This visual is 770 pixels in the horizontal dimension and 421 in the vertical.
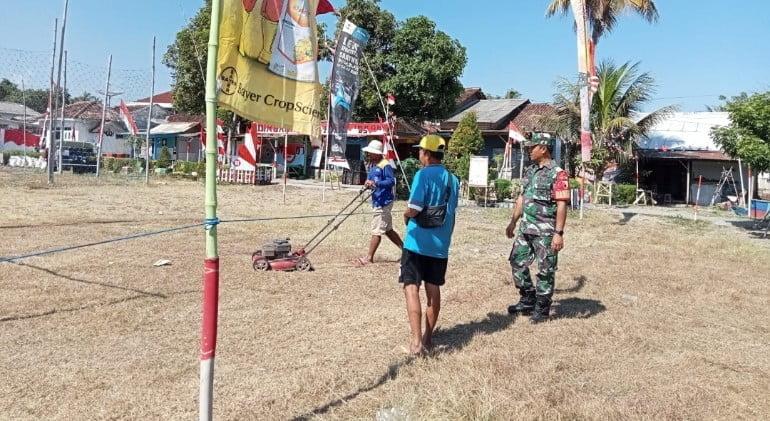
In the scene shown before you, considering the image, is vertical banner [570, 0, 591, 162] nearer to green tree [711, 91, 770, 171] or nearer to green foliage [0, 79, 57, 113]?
green tree [711, 91, 770, 171]

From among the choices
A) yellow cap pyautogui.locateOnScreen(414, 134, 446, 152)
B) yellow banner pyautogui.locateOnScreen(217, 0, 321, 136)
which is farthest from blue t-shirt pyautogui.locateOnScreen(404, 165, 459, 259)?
yellow banner pyautogui.locateOnScreen(217, 0, 321, 136)

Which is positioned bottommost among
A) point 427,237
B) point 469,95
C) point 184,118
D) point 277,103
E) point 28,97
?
point 427,237

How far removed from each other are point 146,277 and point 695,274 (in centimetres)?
708

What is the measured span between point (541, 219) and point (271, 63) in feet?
10.0

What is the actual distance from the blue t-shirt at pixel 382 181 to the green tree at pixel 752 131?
8.45m

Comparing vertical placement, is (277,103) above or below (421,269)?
above

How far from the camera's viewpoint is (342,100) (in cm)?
1320

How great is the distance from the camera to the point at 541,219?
209 inches

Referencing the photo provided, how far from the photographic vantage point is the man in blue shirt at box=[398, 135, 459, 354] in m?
4.25

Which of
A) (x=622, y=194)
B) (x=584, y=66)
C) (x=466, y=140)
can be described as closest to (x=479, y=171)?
(x=584, y=66)

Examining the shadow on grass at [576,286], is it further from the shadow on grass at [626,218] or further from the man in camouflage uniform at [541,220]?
the shadow on grass at [626,218]

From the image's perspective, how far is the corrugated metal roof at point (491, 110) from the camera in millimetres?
28438

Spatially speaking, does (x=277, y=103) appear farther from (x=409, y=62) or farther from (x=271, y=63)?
(x=409, y=62)

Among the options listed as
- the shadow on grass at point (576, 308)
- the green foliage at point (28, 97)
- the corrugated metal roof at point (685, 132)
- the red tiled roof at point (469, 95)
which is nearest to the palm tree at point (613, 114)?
the corrugated metal roof at point (685, 132)
